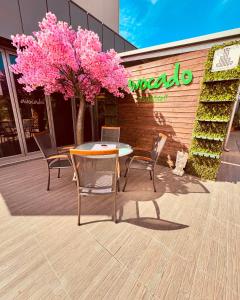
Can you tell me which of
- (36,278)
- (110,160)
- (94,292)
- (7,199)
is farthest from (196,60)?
(7,199)

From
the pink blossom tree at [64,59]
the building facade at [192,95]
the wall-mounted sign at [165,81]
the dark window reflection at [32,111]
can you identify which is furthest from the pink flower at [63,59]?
the dark window reflection at [32,111]

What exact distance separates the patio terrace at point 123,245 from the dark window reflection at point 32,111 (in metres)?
2.59

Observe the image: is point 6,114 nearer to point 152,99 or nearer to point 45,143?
point 45,143

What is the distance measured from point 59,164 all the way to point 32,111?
2880 mm

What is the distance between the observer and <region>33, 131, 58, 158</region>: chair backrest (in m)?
2.60

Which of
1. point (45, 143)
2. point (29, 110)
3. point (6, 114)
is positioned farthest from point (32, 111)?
point (45, 143)

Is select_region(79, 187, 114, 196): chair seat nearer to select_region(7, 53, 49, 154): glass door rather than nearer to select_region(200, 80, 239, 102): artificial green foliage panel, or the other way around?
select_region(200, 80, 239, 102): artificial green foliage panel

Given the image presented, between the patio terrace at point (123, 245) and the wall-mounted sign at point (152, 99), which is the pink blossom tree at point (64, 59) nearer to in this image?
the wall-mounted sign at point (152, 99)

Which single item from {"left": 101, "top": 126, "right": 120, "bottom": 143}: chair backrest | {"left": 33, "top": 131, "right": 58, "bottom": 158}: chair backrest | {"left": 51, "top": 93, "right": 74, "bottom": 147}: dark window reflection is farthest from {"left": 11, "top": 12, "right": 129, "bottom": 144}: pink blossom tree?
{"left": 51, "top": 93, "right": 74, "bottom": 147}: dark window reflection

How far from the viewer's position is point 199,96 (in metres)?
2.98

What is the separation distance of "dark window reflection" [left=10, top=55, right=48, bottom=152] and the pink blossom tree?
2.16m

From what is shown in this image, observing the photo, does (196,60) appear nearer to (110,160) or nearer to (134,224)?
(110,160)

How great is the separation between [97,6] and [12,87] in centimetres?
519

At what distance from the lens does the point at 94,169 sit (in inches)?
73.8
